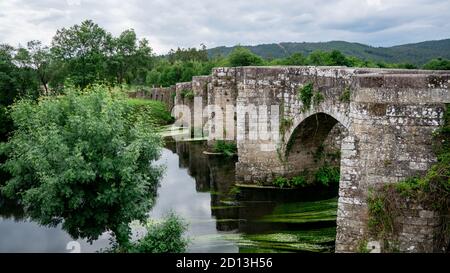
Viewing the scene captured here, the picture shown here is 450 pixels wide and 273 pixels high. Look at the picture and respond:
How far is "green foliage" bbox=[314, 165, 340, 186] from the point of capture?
2048 cm

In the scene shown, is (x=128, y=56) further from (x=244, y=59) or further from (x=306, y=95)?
(x=306, y=95)

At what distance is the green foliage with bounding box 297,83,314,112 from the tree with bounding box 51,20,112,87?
95.3 feet

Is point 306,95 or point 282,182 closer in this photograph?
point 306,95

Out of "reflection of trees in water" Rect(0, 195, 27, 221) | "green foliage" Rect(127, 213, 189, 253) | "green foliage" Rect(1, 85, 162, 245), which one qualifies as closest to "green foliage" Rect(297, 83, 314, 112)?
"green foliage" Rect(1, 85, 162, 245)

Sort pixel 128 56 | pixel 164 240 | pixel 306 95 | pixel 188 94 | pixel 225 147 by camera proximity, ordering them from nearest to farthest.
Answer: pixel 164 240 → pixel 306 95 → pixel 225 147 → pixel 188 94 → pixel 128 56

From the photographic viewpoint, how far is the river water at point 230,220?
48.4ft

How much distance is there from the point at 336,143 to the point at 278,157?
2674 mm

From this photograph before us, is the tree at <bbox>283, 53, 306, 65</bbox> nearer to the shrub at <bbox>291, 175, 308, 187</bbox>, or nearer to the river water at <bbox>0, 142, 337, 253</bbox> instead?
the river water at <bbox>0, 142, 337, 253</bbox>

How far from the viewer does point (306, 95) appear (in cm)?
1788

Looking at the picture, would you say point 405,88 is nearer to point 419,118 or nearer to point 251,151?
point 419,118

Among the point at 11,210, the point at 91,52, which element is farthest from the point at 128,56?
the point at 11,210

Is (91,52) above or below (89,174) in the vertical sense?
above

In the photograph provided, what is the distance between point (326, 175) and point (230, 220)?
17.9 feet
